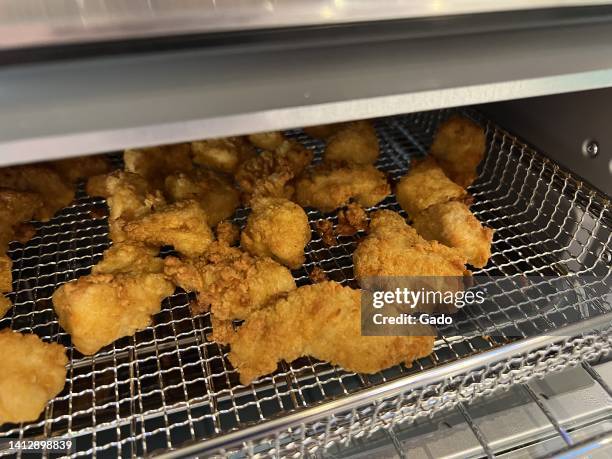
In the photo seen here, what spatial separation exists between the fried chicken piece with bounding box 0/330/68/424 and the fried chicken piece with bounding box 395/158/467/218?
129 cm

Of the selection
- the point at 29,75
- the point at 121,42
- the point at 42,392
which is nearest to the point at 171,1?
the point at 121,42

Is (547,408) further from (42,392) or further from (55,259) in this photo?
(55,259)

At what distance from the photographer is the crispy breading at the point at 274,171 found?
6.31ft

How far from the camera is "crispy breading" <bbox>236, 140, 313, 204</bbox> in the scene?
6.31 feet

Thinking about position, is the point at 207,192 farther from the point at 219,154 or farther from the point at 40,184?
the point at 40,184

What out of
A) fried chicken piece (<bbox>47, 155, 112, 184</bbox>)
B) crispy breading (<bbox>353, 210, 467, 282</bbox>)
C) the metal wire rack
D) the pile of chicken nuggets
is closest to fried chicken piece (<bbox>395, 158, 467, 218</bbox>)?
the pile of chicken nuggets

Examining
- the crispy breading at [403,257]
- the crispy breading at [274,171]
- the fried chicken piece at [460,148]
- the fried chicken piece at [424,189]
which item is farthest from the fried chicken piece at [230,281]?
the fried chicken piece at [460,148]

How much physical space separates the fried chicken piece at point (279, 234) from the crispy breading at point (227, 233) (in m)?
0.05

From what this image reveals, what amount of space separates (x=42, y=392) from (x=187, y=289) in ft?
1.60

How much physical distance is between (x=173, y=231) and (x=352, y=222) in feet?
2.16

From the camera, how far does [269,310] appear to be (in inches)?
57.7

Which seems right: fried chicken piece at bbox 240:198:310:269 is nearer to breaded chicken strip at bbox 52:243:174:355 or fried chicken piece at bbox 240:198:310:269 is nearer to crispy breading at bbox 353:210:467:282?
crispy breading at bbox 353:210:467:282

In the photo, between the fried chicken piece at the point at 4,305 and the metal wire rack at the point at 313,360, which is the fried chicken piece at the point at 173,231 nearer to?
the metal wire rack at the point at 313,360

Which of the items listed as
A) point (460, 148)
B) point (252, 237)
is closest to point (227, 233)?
point (252, 237)
